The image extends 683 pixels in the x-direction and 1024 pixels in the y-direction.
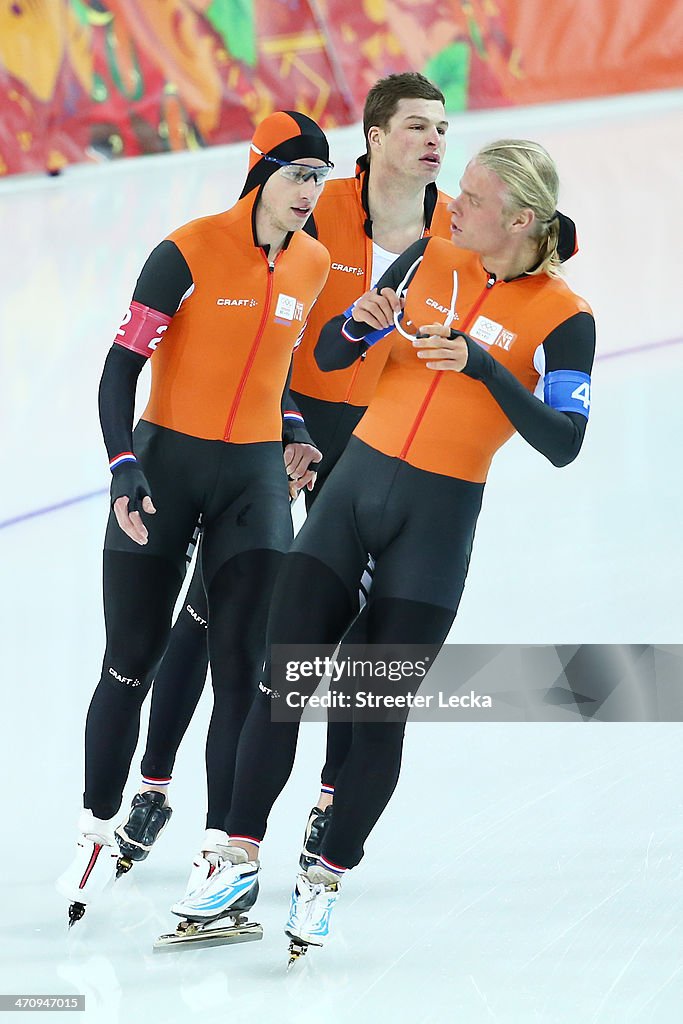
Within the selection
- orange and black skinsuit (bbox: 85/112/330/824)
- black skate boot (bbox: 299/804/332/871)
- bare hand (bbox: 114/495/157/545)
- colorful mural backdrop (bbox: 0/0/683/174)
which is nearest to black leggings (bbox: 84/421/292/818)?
orange and black skinsuit (bbox: 85/112/330/824)

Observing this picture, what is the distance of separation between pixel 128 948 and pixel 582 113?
44.8 feet

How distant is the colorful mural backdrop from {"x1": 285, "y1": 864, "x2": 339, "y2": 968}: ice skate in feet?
32.5

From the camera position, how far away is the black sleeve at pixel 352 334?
312 cm

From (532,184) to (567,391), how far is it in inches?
17.0

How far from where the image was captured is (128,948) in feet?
9.97

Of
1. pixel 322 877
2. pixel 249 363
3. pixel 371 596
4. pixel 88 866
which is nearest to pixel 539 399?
pixel 371 596

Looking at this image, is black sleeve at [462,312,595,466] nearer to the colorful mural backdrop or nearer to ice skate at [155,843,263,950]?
ice skate at [155,843,263,950]

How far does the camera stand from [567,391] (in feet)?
9.65

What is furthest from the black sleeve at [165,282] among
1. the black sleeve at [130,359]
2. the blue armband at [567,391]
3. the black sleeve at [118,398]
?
the blue armband at [567,391]

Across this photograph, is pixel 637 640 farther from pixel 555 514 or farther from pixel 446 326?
pixel 446 326

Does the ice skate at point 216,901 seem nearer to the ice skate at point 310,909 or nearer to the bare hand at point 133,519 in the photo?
the ice skate at point 310,909

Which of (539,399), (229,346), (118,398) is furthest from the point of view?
(229,346)

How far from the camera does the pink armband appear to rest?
3178mm

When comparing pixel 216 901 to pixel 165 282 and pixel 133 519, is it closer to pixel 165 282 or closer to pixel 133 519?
pixel 133 519
